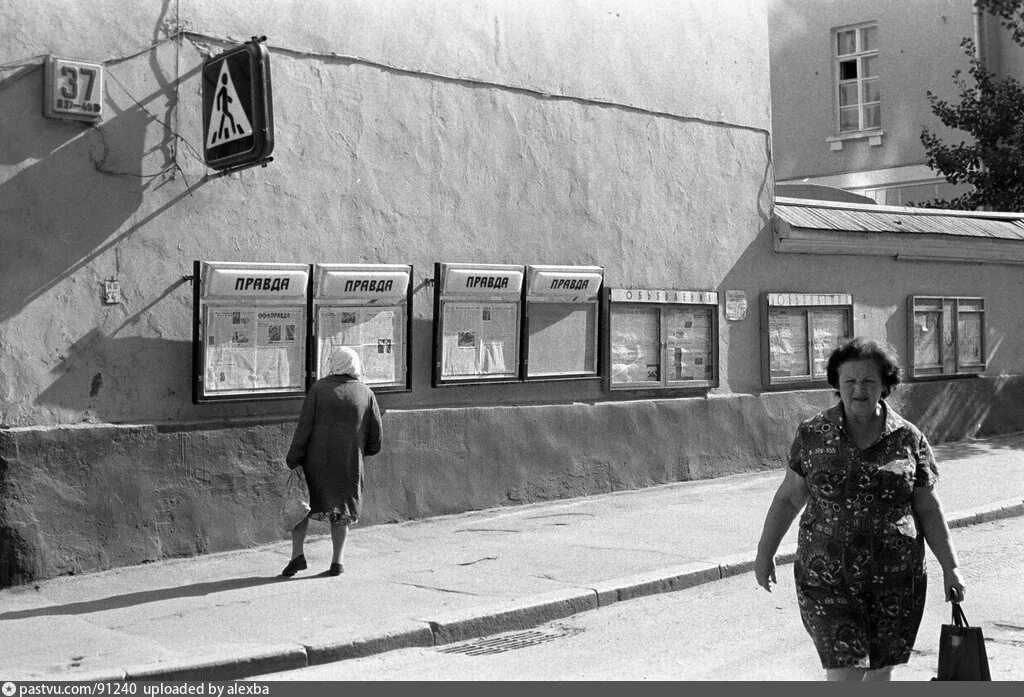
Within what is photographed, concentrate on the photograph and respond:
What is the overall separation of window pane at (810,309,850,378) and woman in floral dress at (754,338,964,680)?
1051 cm

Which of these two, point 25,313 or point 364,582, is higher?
point 25,313

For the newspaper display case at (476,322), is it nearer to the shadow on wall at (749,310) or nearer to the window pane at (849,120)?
the shadow on wall at (749,310)

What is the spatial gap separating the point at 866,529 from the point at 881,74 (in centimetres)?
2106

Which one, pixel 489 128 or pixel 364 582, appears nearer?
pixel 364 582

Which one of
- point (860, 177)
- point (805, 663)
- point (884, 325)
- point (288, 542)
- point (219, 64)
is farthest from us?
point (860, 177)

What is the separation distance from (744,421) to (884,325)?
311cm

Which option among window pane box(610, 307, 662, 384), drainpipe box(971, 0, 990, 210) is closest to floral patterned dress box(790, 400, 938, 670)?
window pane box(610, 307, 662, 384)

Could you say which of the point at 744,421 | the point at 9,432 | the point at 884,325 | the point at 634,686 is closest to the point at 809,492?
the point at 634,686

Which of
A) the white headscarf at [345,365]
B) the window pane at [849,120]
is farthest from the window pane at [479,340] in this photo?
the window pane at [849,120]

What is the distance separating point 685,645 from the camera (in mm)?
6980

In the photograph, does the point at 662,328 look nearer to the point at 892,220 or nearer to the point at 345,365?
the point at 892,220

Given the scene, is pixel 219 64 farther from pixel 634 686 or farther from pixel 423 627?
Result: pixel 634 686

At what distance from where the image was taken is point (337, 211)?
10562mm

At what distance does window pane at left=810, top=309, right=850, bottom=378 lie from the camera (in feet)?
49.1
